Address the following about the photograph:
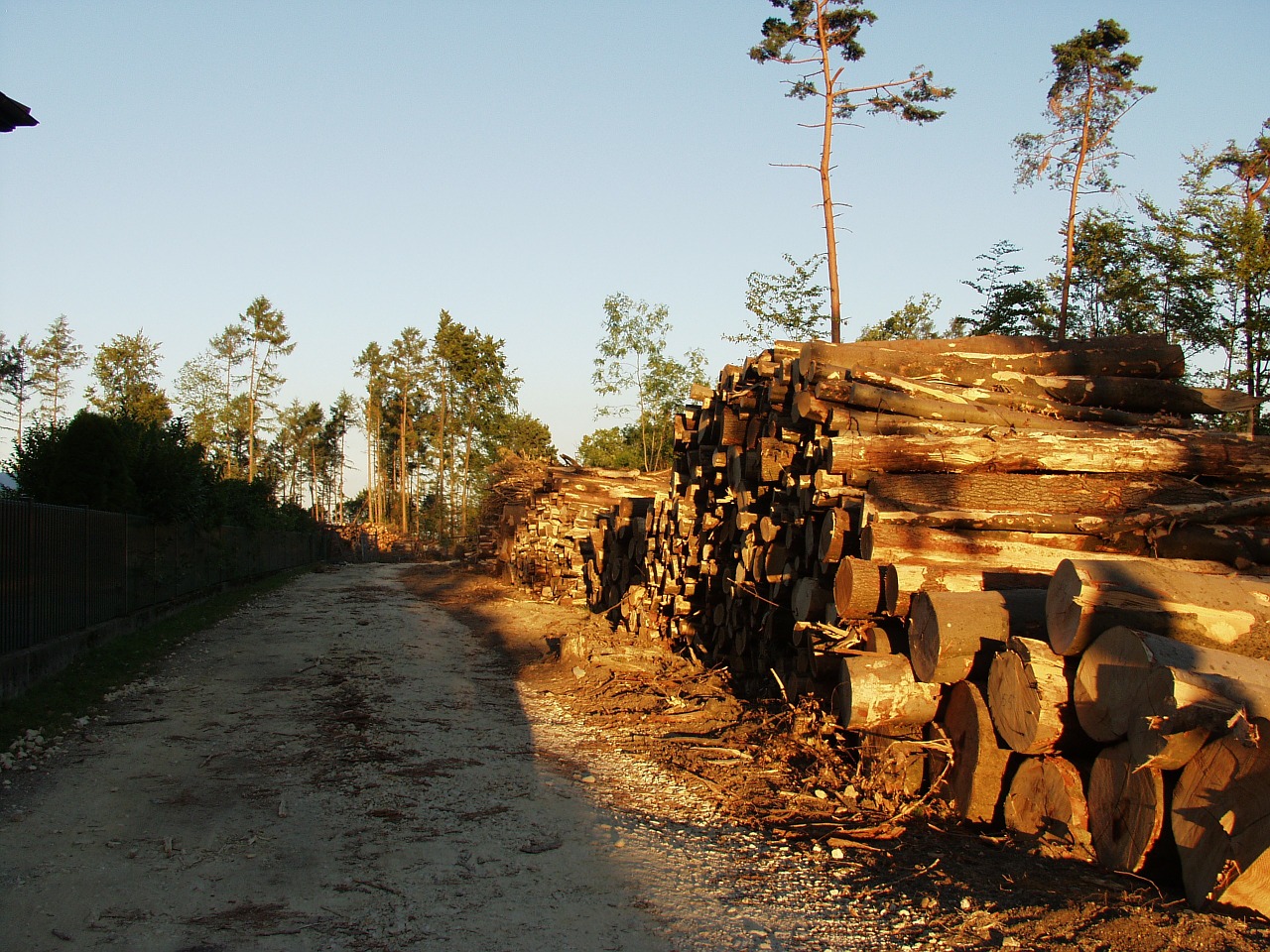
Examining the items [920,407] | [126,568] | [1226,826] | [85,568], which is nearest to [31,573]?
[85,568]

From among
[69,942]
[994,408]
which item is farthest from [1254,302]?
[69,942]

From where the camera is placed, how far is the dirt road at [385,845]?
13.1 feet

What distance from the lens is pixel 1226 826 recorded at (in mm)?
3693

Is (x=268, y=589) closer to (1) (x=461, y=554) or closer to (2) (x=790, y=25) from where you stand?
(1) (x=461, y=554)

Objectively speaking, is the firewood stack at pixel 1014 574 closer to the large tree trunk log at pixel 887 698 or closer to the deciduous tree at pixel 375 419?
the large tree trunk log at pixel 887 698

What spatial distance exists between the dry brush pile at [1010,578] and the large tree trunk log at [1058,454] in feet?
0.06

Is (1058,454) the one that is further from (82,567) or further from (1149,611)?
(82,567)

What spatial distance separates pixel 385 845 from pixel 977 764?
11.1 ft

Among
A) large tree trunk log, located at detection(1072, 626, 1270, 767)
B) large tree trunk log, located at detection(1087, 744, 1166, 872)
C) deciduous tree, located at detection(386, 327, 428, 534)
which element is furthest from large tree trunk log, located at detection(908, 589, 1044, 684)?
deciduous tree, located at detection(386, 327, 428, 534)

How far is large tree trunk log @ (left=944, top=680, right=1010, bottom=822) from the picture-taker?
16.9ft

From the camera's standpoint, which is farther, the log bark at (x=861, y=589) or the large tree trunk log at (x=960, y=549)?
the large tree trunk log at (x=960, y=549)

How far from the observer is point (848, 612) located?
650 centimetres

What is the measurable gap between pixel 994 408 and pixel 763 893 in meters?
5.80

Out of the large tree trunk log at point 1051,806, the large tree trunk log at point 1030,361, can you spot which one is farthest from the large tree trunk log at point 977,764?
the large tree trunk log at point 1030,361
